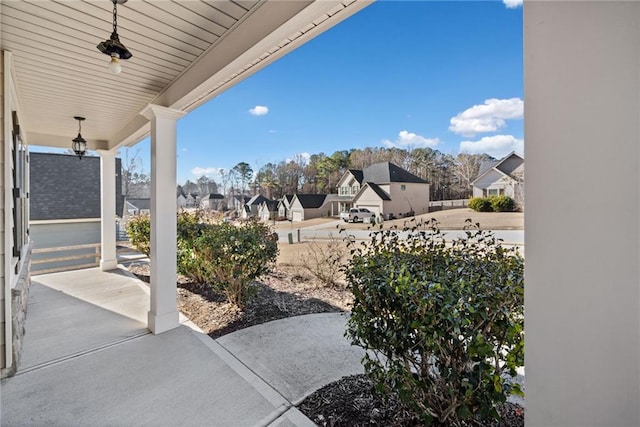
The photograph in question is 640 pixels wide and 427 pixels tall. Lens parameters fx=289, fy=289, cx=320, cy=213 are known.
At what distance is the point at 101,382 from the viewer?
232cm

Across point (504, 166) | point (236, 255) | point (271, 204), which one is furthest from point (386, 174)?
point (271, 204)

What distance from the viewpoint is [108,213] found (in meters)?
5.99

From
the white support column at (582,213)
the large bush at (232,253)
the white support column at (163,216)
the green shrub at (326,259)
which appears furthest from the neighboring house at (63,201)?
the white support column at (582,213)

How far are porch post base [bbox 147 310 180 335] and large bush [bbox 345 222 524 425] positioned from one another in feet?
7.98

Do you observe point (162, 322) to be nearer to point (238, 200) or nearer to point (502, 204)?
point (502, 204)

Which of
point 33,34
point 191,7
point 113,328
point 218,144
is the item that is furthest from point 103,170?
point 218,144

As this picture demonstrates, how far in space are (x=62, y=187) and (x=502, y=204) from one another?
13.6 m

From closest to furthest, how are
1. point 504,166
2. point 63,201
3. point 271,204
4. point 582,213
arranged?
1. point 582,213
2. point 504,166
3. point 271,204
4. point 63,201

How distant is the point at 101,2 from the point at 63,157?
11962 mm

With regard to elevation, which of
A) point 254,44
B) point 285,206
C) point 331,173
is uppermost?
point 254,44

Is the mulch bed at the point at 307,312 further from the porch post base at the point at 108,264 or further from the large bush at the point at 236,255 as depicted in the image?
the porch post base at the point at 108,264

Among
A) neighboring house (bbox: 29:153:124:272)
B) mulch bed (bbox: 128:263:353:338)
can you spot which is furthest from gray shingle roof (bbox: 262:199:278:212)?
neighboring house (bbox: 29:153:124:272)

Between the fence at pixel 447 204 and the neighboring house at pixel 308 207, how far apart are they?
2168 millimetres

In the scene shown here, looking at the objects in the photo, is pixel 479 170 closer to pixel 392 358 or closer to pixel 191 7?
pixel 392 358
